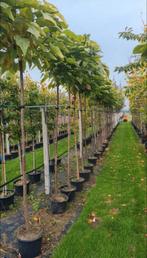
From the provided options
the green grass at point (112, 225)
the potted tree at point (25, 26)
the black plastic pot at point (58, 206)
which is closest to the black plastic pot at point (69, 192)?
the green grass at point (112, 225)

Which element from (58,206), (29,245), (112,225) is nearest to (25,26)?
(29,245)

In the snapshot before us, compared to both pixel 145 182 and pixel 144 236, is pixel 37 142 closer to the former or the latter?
pixel 145 182

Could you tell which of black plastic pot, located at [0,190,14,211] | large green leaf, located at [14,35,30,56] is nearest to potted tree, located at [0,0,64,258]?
large green leaf, located at [14,35,30,56]

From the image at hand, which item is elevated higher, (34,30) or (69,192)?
(34,30)

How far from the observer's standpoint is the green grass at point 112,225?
3371 millimetres

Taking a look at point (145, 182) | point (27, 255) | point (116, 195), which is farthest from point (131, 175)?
point (27, 255)

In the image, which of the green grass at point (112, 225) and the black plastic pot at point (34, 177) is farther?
the black plastic pot at point (34, 177)

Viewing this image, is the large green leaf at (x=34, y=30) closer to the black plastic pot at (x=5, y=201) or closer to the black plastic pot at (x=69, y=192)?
the black plastic pot at (x=5, y=201)

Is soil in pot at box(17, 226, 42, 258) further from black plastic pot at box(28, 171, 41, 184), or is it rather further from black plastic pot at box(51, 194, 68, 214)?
black plastic pot at box(28, 171, 41, 184)

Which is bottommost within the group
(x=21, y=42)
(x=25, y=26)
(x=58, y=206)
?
(x=58, y=206)

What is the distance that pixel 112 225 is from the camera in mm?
4113

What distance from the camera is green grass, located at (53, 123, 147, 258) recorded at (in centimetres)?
337

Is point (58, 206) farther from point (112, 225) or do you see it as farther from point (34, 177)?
point (34, 177)

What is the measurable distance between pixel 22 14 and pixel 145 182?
215 inches
